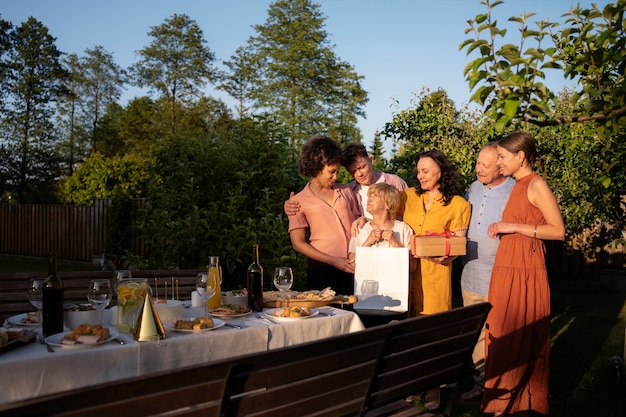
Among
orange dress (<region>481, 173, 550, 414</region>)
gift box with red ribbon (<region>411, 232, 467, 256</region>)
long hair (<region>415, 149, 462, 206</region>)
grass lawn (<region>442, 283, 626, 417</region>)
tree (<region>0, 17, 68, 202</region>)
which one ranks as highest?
tree (<region>0, 17, 68, 202</region>)

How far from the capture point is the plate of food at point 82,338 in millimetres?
2352

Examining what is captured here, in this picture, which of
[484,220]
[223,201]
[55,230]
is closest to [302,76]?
[55,230]

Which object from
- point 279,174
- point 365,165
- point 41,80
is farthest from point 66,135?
point 365,165

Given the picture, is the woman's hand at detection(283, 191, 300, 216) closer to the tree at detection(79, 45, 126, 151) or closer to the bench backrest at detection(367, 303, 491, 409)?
the bench backrest at detection(367, 303, 491, 409)

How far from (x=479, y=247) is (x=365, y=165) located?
1.02 metres

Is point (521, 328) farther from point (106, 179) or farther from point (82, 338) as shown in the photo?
point (106, 179)

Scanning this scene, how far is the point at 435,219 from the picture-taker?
395 cm

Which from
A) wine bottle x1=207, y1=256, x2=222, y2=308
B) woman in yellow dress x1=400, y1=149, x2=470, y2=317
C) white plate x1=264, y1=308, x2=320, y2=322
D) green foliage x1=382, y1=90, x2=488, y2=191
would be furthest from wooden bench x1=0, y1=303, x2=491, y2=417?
→ green foliage x1=382, y1=90, x2=488, y2=191

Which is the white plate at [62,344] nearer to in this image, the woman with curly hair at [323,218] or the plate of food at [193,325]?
the plate of food at [193,325]

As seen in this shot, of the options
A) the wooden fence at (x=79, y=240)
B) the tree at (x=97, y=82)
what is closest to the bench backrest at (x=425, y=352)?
the wooden fence at (x=79, y=240)

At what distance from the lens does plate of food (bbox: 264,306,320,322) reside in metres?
3.03

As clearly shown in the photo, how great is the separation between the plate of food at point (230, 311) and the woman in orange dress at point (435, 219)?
1.36 metres

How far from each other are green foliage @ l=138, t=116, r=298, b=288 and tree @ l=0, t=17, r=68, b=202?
24773mm

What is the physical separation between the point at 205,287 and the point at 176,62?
118 ft
